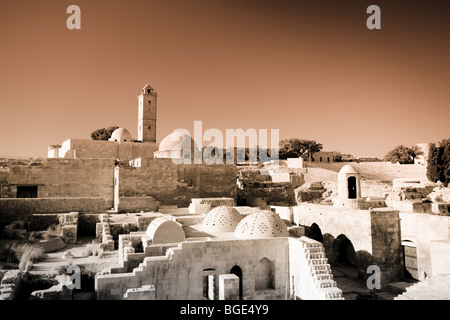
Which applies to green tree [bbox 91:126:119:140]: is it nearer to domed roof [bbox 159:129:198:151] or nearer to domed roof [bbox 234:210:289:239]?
domed roof [bbox 159:129:198:151]

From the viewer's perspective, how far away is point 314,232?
15820 mm

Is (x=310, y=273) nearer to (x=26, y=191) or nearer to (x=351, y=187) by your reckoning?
(x=351, y=187)

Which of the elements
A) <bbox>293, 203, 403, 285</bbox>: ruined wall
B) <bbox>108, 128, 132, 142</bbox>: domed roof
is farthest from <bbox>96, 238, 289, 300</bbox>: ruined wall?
<bbox>108, 128, 132, 142</bbox>: domed roof

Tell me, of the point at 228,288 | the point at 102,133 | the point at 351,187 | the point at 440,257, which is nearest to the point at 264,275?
the point at 228,288

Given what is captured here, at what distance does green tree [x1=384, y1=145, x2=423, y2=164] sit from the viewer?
42.8 meters

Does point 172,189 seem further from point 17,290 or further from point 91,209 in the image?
point 17,290

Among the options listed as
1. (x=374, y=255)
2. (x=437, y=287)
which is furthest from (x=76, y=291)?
(x=374, y=255)

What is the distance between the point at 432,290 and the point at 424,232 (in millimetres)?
5334

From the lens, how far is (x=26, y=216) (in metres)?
13.5

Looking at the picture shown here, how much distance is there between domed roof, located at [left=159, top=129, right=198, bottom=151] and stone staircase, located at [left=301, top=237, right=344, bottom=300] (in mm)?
14082

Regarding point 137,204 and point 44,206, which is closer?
point 44,206

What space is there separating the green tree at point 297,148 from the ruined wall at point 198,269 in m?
36.9

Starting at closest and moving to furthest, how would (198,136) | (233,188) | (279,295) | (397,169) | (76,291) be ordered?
1. (76,291)
2. (279,295)
3. (233,188)
4. (198,136)
5. (397,169)
